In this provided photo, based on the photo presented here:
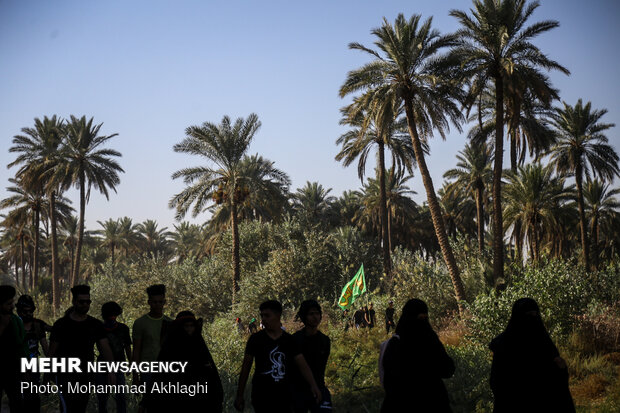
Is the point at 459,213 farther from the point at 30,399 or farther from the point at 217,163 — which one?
the point at 30,399

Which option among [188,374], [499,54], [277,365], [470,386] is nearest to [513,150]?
[499,54]

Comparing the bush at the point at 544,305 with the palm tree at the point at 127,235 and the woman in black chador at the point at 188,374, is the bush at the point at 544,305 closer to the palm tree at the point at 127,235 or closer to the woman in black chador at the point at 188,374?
→ the woman in black chador at the point at 188,374

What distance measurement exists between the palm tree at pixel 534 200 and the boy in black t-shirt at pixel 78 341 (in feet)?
89.8

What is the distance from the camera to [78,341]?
6789 millimetres

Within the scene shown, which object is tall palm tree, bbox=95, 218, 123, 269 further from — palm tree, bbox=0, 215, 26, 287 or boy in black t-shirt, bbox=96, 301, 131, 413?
boy in black t-shirt, bbox=96, 301, 131, 413

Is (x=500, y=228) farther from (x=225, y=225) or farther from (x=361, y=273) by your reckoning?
(x=225, y=225)

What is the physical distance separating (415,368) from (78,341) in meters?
3.90

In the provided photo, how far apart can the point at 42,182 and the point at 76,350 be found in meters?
36.1

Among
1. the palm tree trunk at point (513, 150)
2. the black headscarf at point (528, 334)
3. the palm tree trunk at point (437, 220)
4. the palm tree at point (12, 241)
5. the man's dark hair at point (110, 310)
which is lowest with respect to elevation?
the black headscarf at point (528, 334)

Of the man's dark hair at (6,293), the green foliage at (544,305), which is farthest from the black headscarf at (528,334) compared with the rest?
the green foliage at (544,305)

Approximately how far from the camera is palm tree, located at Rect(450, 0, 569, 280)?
860 inches

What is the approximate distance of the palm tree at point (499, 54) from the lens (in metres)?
21.8

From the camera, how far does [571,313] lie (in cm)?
1518

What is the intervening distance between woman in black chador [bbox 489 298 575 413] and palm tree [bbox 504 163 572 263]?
27.0 meters
